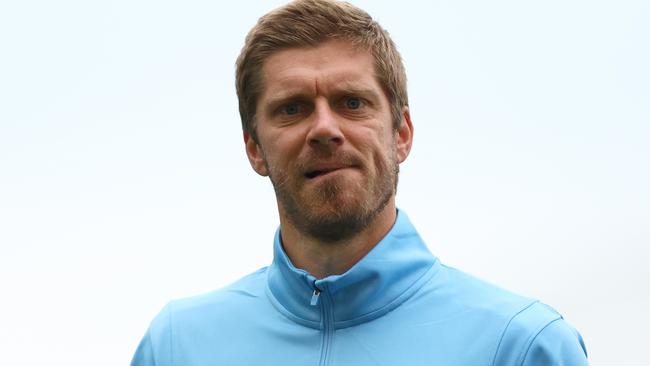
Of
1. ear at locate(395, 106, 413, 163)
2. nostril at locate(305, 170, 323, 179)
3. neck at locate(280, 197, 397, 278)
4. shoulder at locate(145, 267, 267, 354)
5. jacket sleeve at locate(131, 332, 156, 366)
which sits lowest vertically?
jacket sleeve at locate(131, 332, 156, 366)

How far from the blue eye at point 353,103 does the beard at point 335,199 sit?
263 millimetres

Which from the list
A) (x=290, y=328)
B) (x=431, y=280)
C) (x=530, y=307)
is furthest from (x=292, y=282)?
(x=530, y=307)

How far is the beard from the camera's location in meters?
5.01

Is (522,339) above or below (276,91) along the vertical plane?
below

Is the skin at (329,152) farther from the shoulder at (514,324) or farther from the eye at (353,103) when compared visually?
the shoulder at (514,324)

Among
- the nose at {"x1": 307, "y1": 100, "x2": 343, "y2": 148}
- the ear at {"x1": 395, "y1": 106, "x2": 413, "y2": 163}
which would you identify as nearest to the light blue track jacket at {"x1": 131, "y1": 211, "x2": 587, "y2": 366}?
the ear at {"x1": 395, "y1": 106, "x2": 413, "y2": 163}

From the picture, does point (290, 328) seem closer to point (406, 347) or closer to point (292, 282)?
point (292, 282)

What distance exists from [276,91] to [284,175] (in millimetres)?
400

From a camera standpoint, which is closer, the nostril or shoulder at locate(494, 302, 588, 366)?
shoulder at locate(494, 302, 588, 366)

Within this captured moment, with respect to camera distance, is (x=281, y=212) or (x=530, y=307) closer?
(x=530, y=307)

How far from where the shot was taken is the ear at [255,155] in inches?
219

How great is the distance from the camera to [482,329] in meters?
4.89

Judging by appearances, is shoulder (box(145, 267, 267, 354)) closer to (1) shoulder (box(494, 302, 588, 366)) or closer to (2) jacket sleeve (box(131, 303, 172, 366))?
(2) jacket sleeve (box(131, 303, 172, 366))

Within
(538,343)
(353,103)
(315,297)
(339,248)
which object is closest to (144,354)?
(315,297)
